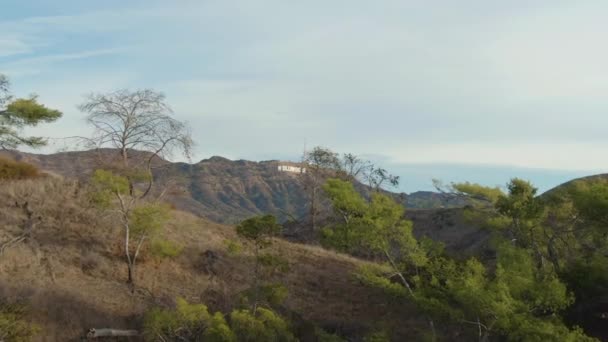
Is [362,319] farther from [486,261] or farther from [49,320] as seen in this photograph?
[49,320]

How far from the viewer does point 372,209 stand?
62.5 ft

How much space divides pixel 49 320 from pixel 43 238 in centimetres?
674

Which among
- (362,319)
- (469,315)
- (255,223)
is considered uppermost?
(255,223)

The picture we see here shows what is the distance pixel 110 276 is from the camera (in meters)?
24.9

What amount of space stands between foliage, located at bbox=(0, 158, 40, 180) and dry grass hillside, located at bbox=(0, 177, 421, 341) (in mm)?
1890

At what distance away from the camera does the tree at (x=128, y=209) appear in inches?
926

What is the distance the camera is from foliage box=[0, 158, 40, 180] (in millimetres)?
32250

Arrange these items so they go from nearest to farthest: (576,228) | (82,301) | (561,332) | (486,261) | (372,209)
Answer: (561,332), (372,209), (82,301), (576,228), (486,261)

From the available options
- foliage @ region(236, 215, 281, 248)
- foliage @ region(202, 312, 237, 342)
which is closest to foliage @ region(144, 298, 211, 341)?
foliage @ region(202, 312, 237, 342)

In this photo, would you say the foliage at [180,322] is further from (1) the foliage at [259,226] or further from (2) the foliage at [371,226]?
(2) the foliage at [371,226]

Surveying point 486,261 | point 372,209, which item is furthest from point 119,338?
point 486,261

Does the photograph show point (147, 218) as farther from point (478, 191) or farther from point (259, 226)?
point (478, 191)

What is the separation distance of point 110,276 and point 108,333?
4.76m

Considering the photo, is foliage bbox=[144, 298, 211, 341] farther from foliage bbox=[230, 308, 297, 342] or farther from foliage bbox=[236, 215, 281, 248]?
foliage bbox=[236, 215, 281, 248]
